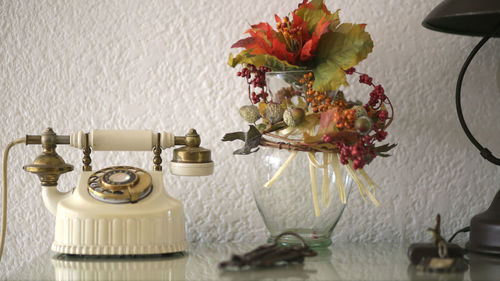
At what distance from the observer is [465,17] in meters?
1.00

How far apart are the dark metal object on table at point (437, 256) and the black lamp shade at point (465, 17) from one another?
321 mm

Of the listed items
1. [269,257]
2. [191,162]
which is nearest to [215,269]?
[269,257]

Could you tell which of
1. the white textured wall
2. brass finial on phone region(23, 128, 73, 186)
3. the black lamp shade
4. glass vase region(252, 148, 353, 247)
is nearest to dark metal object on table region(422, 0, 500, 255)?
the black lamp shade

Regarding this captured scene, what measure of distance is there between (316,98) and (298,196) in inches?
6.4

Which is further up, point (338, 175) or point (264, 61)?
point (264, 61)

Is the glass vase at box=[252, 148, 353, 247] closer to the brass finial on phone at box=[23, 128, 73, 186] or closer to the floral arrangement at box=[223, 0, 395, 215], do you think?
the floral arrangement at box=[223, 0, 395, 215]

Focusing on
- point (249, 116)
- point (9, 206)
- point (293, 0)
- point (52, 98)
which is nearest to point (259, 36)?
point (249, 116)

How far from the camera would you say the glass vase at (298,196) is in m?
0.95

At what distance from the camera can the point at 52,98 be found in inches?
46.2

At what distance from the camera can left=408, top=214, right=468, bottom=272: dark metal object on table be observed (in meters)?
0.84

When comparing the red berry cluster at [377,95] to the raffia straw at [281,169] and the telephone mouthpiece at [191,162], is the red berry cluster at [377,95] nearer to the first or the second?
the raffia straw at [281,169]

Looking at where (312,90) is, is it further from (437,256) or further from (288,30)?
(437,256)

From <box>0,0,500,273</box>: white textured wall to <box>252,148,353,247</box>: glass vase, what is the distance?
0.18m

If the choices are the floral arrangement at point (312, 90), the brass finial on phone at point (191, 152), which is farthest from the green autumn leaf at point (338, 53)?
the brass finial on phone at point (191, 152)
